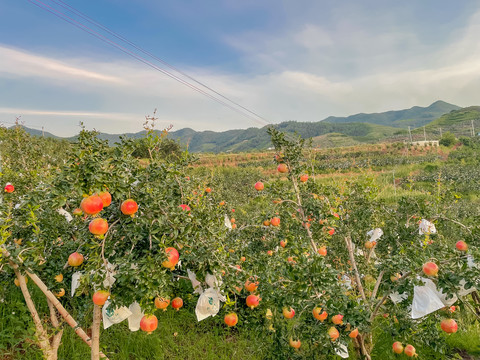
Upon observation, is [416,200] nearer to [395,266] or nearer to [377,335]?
[395,266]

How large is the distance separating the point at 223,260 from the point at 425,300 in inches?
67.6

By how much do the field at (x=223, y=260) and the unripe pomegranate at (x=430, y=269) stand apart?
9 centimetres

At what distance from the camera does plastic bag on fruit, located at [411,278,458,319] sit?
2.26 meters

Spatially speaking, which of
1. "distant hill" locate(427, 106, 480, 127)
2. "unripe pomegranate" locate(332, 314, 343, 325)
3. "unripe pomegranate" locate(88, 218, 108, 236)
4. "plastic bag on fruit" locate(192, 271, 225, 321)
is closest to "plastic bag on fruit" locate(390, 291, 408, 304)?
"unripe pomegranate" locate(332, 314, 343, 325)

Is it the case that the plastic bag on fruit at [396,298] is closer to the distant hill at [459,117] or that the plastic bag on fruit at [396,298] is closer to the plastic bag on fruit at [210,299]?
the plastic bag on fruit at [210,299]

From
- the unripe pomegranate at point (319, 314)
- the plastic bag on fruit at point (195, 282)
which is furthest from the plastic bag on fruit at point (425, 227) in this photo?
the plastic bag on fruit at point (195, 282)

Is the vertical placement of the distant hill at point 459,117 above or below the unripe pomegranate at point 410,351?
above

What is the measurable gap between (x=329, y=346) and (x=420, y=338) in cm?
98

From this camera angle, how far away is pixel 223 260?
2.33 metres

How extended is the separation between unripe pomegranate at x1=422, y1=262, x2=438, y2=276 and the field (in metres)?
0.09

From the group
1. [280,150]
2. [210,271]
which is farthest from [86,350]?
[280,150]

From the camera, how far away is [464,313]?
16.2ft

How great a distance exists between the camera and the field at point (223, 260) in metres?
2.07

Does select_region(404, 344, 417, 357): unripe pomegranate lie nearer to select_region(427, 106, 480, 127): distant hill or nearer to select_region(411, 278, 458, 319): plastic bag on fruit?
select_region(411, 278, 458, 319): plastic bag on fruit
